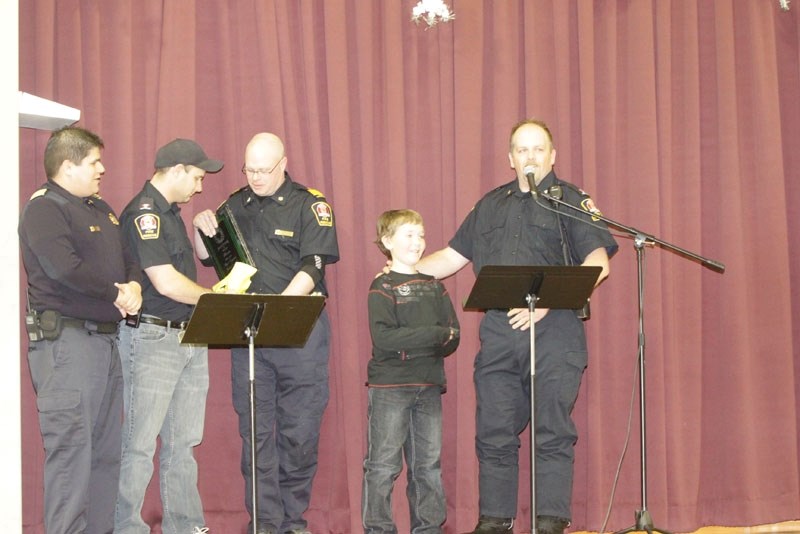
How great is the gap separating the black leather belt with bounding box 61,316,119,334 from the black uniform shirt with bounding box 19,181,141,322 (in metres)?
0.02

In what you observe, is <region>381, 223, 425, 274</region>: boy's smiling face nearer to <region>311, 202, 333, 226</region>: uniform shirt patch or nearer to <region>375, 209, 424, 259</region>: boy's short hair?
<region>375, 209, 424, 259</region>: boy's short hair

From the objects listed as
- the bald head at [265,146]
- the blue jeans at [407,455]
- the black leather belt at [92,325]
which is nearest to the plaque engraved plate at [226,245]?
the bald head at [265,146]

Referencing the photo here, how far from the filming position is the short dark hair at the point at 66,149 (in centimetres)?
414

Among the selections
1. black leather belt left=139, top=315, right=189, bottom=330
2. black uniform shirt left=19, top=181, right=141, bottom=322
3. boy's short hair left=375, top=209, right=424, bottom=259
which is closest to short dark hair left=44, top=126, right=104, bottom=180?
black uniform shirt left=19, top=181, right=141, bottom=322

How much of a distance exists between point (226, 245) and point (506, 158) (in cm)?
166

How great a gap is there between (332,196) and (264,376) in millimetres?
1089

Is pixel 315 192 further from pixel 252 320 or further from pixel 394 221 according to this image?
pixel 252 320

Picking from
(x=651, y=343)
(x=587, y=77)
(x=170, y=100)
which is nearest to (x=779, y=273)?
(x=651, y=343)

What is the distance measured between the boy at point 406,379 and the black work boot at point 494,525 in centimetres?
27

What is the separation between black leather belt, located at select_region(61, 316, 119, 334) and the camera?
13.2 feet

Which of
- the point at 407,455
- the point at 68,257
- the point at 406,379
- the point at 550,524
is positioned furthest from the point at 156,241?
the point at 550,524

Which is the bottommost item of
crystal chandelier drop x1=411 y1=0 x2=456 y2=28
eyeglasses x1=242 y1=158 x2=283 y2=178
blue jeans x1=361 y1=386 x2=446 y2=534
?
blue jeans x1=361 y1=386 x2=446 y2=534

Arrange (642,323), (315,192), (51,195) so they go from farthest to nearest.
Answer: (315,192)
(642,323)
(51,195)

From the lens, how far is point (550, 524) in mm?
4375
